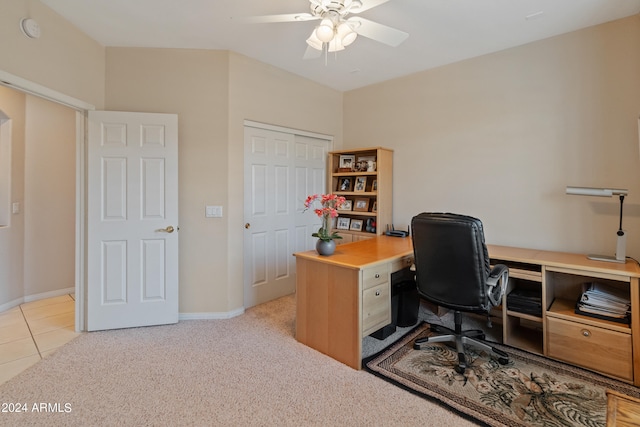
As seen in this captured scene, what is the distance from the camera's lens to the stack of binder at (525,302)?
94.2 inches

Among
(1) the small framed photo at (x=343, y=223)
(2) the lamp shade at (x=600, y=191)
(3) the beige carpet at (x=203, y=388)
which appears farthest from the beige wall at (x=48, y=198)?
(2) the lamp shade at (x=600, y=191)

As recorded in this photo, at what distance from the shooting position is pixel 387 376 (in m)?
2.08

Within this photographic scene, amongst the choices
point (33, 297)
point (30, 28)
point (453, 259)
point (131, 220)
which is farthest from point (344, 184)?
point (33, 297)

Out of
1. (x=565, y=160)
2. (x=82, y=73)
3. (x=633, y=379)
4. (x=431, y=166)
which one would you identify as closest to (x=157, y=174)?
(x=82, y=73)

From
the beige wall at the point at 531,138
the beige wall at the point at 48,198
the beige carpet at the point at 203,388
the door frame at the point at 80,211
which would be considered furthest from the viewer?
the beige wall at the point at 48,198

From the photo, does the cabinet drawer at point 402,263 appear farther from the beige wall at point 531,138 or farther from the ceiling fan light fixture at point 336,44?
the ceiling fan light fixture at point 336,44

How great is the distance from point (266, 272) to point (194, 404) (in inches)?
72.7

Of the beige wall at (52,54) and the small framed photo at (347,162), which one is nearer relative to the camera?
the beige wall at (52,54)

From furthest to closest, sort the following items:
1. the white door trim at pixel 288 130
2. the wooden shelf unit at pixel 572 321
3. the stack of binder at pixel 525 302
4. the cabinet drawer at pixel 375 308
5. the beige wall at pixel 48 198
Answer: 1. the beige wall at pixel 48 198
2. the white door trim at pixel 288 130
3. the stack of binder at pixel 525 302
4. the cabinet drawer at pixel 375 308
5. the wooden shelf unit at pixel 572 321

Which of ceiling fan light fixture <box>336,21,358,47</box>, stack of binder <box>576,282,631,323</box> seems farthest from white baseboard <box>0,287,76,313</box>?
stack of binder <box>576,282,631,323</box>

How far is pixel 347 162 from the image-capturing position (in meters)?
4.18

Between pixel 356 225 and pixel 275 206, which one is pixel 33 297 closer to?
pixel 275 206

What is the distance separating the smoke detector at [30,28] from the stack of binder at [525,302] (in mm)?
4153

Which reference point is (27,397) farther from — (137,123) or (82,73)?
(82,73)
